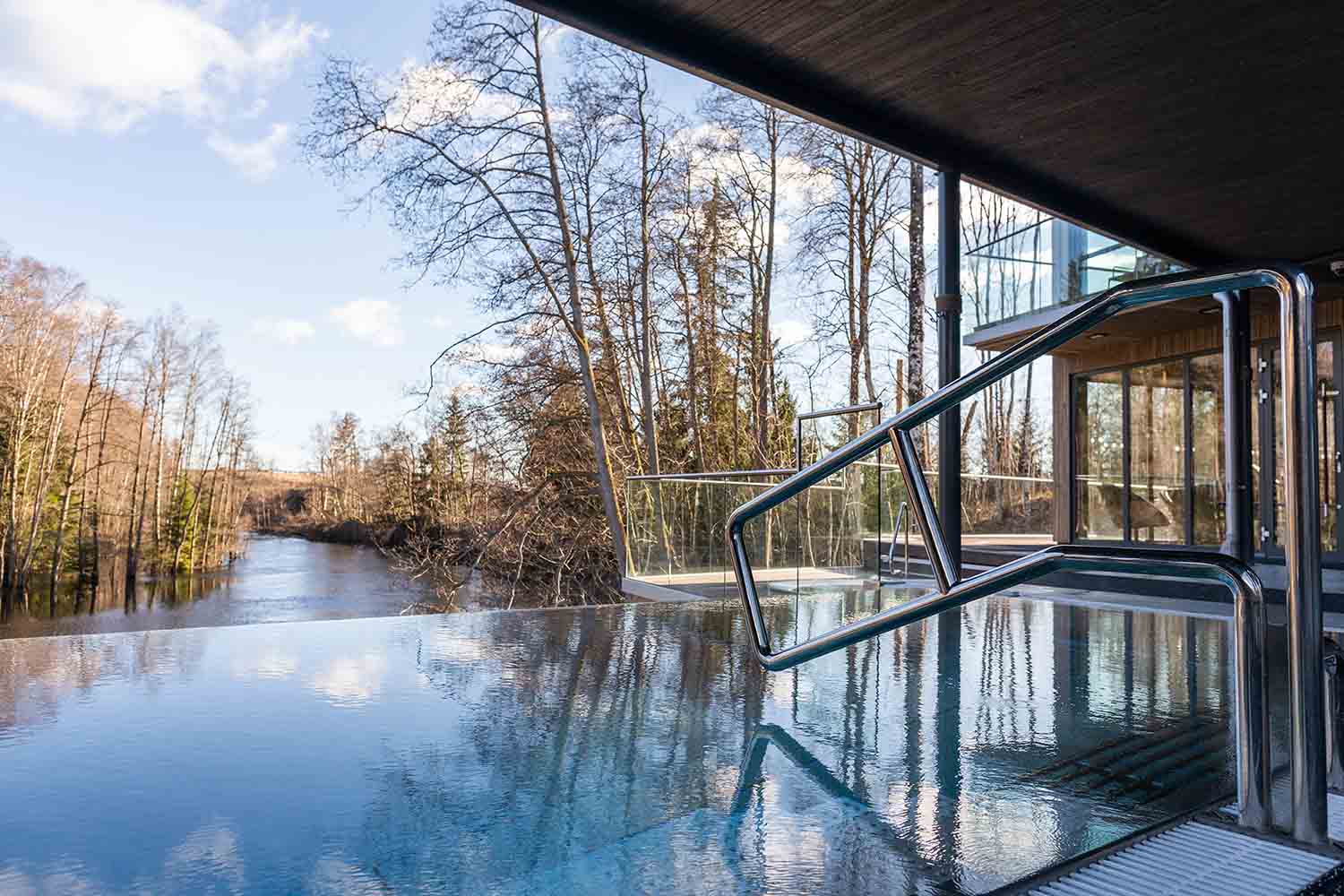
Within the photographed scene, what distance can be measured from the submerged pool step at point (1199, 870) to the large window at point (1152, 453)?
10517 millimetres

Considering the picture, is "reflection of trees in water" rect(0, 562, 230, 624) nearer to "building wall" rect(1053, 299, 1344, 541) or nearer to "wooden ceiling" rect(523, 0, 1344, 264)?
"building wall" rect(1053, 299, 1344, 541)

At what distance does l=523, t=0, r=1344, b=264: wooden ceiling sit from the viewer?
3217 millimetres

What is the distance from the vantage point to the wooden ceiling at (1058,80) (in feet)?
10.6

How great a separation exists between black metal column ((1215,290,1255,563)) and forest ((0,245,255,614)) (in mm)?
32262

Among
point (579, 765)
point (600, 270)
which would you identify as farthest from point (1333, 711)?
point (600, 270)

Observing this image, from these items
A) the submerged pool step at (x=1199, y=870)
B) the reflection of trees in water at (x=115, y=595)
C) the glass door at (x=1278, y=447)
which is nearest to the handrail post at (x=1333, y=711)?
the submerged pool step at (x=1199, y=870)

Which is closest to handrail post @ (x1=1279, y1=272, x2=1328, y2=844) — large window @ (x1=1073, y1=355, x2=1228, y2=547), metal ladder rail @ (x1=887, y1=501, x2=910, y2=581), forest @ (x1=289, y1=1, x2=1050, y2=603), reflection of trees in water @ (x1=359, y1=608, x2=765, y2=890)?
reflection of trees in water @ (x1=359, y1=608, x2=765, y2=890)

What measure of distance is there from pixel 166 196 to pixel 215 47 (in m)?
7.62

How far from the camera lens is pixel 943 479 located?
15.8 feet

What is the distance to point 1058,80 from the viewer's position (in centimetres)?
363

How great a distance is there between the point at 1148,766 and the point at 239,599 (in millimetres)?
32684

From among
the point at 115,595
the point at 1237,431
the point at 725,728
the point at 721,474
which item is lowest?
the point at 115,595

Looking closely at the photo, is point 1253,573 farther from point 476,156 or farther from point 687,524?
point 476,156

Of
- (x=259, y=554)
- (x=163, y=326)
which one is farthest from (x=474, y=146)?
(x=259, y=554)
